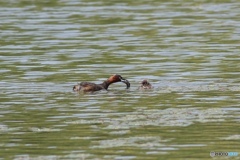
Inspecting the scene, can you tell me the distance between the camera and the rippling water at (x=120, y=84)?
1418cm

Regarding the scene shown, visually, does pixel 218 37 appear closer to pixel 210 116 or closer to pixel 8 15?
pixel 8 15

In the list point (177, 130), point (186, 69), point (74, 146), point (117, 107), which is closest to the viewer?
point (74, 146)

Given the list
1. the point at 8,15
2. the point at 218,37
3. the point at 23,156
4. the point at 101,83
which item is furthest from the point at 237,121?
the point at 8,15

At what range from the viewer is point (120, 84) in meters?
22.1

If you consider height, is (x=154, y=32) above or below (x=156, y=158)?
Answer: below

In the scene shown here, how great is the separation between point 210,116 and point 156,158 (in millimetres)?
3440

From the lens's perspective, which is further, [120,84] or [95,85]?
[120,84]

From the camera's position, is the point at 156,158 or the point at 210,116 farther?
the point at 210,116

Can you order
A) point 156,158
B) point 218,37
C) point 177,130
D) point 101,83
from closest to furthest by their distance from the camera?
point 156,158 → point 177,130 → point 101,83 → point 218,37

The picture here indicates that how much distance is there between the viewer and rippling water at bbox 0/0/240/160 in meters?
14.2

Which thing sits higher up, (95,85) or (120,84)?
(95,85)

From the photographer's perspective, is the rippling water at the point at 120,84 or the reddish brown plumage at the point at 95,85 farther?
the reddish brown plumage at the point at 95,85

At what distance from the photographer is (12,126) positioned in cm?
1574

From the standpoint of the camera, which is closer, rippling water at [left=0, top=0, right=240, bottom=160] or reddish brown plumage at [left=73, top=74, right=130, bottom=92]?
rippling water at [left=0, top=0, right=240, bottom=160]
